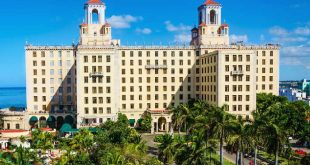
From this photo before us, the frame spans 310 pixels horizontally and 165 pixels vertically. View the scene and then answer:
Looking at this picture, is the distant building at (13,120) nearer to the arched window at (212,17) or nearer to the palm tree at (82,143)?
the palm tree at (82,143)

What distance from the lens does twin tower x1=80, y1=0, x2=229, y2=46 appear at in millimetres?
113762

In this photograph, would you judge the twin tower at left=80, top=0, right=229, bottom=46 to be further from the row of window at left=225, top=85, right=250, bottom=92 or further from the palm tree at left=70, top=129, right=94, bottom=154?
the palm tree at left=70, top=129, right=94, bottom=154

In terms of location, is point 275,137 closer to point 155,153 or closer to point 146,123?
point 155,153

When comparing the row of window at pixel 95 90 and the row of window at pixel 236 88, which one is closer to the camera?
the row of window at pixel 236 88

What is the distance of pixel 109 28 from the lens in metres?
114

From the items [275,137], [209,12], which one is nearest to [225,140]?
[275,137]

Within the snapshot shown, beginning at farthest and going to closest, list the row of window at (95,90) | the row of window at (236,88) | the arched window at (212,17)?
the arched window at (212,17)
the row of window at (95,90)
the row of window at (236,88)

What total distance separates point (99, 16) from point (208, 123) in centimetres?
7326

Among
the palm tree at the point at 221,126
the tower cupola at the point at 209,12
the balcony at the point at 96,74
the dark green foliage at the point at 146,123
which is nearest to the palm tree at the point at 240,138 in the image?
the palm tree at the point at 221,126

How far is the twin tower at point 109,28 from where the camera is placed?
373 ft

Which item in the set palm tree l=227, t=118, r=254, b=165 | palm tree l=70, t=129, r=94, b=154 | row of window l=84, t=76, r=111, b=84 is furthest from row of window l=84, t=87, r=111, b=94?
palm tree l=227, t=118, r=254, b=165

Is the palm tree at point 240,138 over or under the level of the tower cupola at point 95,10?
under

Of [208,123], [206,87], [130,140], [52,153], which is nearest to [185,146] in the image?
[208,123]

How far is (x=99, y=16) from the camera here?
11519cm
